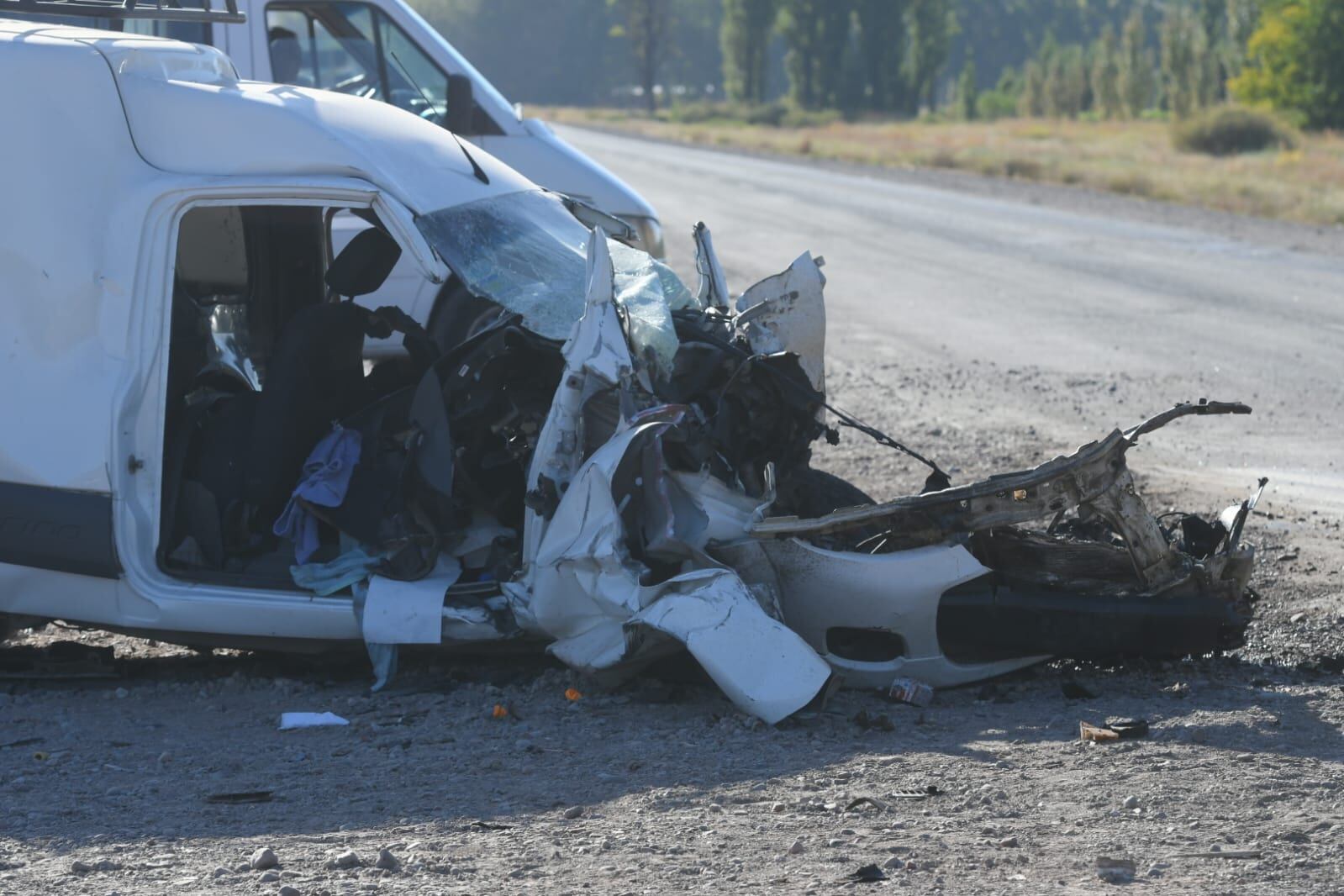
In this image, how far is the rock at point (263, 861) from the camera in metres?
3.65

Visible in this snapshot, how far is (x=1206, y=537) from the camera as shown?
508cm

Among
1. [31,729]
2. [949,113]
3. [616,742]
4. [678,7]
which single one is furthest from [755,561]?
[678,7]

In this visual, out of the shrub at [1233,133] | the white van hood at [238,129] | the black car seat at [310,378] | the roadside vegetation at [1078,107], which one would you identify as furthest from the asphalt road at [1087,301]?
the shrub at [1233,133]

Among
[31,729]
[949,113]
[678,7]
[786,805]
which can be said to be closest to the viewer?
[786,805]

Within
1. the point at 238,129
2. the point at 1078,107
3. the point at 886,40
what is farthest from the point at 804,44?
the point at 238,129

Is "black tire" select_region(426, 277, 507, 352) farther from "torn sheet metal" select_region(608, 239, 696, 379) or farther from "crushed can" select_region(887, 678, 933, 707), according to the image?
"crushed can" select_region(887, 678, 933, 707)

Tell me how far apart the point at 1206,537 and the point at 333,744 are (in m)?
2.78

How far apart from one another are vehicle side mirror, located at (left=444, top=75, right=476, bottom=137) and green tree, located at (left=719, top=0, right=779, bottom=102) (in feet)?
272

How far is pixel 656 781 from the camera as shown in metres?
4.20

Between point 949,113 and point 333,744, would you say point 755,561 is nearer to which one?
point 333,744

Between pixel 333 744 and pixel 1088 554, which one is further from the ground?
pixel 1088 554

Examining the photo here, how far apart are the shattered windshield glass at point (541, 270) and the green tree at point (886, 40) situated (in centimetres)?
8153

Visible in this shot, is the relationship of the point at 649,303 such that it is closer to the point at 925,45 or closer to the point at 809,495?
the point at 809,495

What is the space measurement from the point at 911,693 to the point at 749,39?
3550 inches
